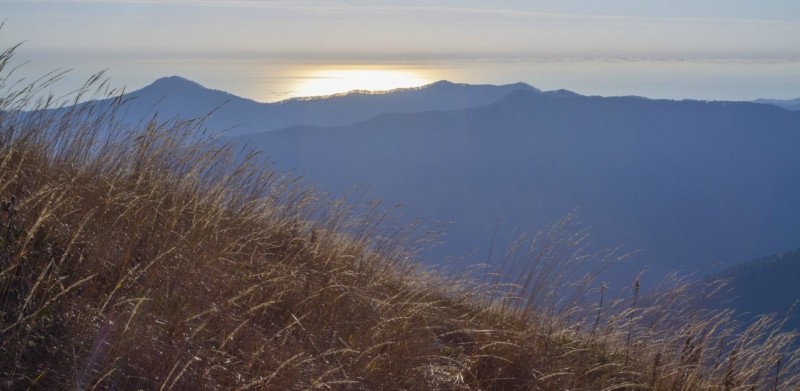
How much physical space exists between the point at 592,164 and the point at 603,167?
342cm

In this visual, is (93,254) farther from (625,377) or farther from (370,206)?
(370,206)

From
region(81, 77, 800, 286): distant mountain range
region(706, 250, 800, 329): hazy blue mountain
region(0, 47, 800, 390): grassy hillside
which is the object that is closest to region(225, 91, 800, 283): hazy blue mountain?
region(81, 77, 800, 286): distant mountain range

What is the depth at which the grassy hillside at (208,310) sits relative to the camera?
232 centimetres

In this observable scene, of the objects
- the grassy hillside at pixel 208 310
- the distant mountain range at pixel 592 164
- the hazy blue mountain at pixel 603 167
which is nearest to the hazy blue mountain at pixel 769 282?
the grassy hillside at pixel 208 310

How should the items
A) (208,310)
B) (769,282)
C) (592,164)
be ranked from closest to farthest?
(208,310) < (769,282) < (592,164)

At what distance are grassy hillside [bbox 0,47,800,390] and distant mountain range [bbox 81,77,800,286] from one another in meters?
112

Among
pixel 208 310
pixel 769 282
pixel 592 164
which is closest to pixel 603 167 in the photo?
pixel 592 164

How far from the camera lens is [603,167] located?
178625mm

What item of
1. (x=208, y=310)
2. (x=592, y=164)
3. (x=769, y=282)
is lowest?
(x=592, y=164)

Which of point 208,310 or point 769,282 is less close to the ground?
point 208,310

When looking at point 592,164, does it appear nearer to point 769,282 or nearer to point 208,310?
point 769,282

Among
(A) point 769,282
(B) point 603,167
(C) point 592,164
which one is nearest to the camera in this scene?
(A) point 769,282

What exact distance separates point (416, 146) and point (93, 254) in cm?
16943

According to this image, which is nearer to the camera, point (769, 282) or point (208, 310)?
point (208, 310)
